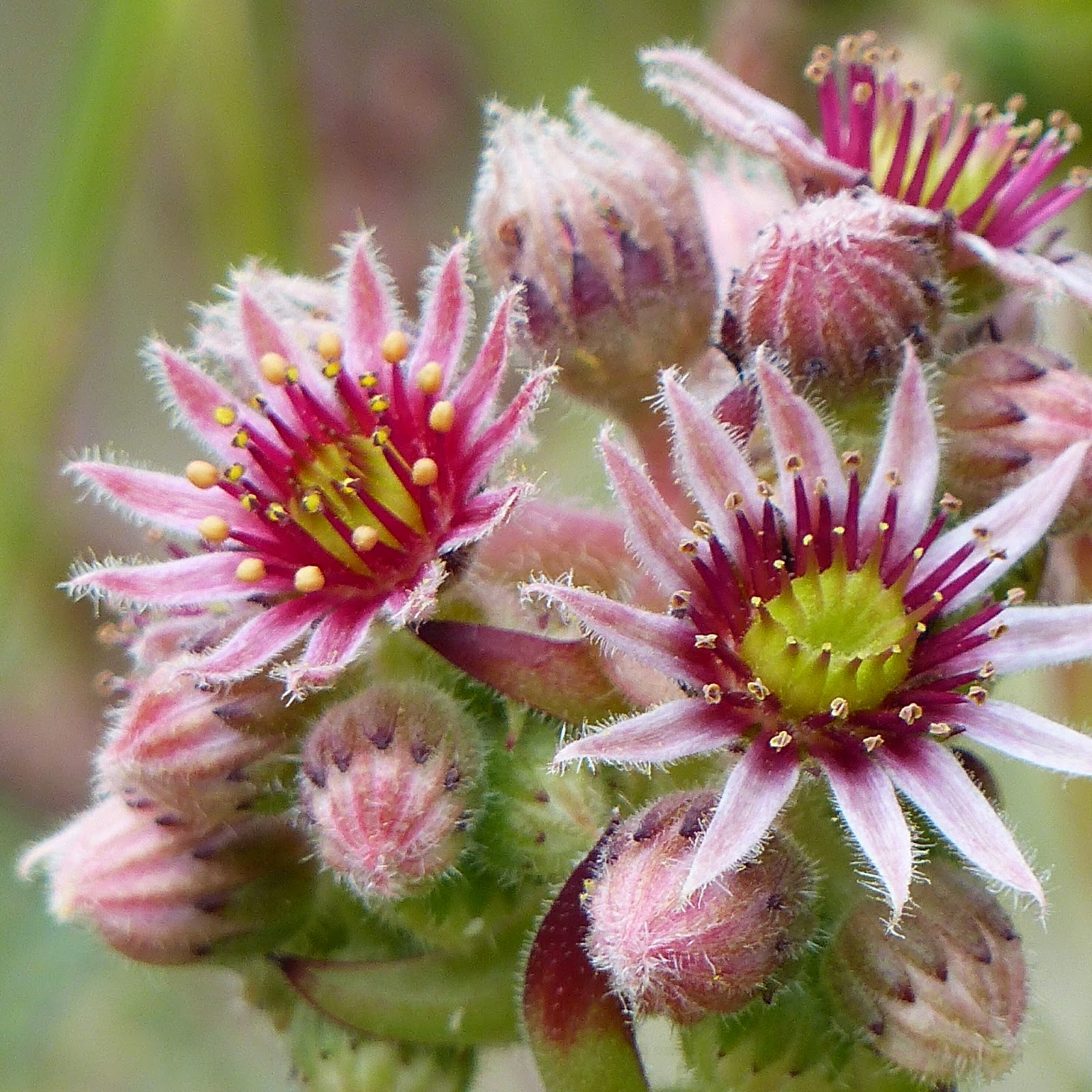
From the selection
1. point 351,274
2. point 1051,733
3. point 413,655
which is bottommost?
point 1051,733

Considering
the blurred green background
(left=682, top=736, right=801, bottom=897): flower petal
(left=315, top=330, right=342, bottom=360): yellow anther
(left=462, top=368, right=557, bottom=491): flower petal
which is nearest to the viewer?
(left=682, top=736, right=801, bottom=897): flower petal

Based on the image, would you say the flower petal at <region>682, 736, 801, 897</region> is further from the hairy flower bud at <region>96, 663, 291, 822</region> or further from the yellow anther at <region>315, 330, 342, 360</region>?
the yellow anther at <region>315, 330, 342, 360</region>

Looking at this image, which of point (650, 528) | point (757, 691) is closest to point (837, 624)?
point (757, 691)

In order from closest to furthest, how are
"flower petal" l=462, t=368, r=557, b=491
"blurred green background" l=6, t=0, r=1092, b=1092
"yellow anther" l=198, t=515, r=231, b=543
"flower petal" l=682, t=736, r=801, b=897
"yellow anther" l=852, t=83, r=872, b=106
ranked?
"flower petal" l=682, t=736, r=801, b=897, "flower petal" l=462, t=368, r=557, b=491, "yellow anther" l=198, t=515, r=231, b=543, "yellow anther" l=852, t=83, r=872, b=106, "blurred green background" l=6, t=0, r=1092, b=1092

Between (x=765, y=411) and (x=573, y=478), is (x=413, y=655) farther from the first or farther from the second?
(x=573, y=478)

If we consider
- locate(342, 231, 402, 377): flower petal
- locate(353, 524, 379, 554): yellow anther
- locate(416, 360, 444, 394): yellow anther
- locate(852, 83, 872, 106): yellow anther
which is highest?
locate(852, 83, 872, 106): yellow anther

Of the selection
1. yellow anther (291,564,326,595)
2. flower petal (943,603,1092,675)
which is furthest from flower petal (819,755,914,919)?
yellow anther (291,564,326,595)

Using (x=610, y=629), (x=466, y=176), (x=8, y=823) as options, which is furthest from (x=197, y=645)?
(x=466, y=176)
